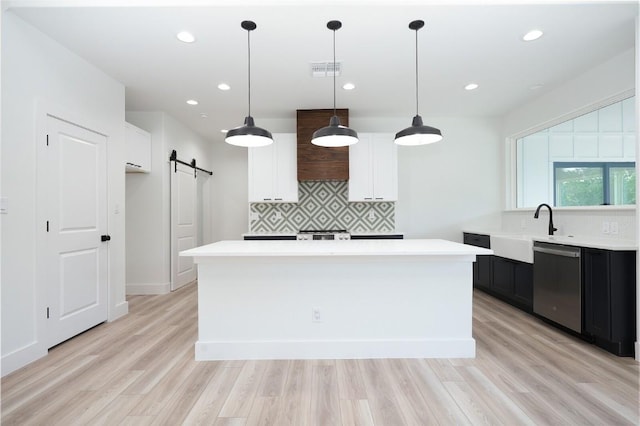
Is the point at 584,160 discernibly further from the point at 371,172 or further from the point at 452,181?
the point at 371,172

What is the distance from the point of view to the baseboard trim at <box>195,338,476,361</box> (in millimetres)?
2469

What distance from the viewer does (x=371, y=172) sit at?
180 inches

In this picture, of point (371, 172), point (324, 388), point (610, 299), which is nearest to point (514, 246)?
point (610, 299)

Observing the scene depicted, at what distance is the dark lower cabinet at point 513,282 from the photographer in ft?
11.4

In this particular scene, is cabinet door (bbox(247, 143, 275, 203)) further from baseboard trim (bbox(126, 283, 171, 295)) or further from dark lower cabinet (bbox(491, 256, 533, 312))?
dark lower cabinet (bbox(491, 256, 533, 312))

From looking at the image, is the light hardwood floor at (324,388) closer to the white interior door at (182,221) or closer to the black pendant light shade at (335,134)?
the black pendant light shade at (335,134)

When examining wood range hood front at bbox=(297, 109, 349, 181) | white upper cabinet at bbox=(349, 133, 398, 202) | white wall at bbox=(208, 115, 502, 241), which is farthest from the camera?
white wall at bbox=(208, 115, 502, 241)

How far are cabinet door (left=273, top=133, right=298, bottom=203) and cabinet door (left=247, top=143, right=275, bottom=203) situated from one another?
0.24ft

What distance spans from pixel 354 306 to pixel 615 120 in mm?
3300

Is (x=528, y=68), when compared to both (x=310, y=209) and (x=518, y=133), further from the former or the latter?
(x=310, y=209)

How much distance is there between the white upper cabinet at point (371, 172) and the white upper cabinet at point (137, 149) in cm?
283

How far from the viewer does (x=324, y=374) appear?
7.30 feet

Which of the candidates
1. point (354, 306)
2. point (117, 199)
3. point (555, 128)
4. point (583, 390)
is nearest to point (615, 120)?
point (555, 128)

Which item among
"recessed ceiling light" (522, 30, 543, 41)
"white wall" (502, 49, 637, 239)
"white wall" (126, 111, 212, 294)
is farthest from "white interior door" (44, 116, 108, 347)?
"white wall" (502, 49, 637, 239)
